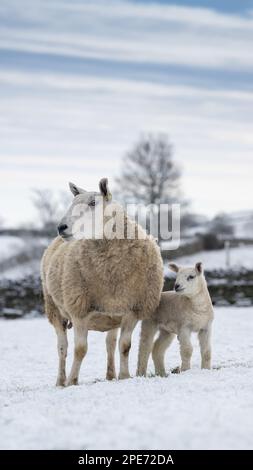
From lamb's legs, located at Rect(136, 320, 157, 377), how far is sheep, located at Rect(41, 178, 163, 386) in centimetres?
50

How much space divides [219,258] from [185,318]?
28.5 m

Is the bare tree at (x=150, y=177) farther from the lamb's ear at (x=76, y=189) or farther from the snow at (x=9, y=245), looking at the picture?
the lamb's ear at (x=76, y=189)

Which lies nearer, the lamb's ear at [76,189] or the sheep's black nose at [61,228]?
the sheep's black nose at [61,228]

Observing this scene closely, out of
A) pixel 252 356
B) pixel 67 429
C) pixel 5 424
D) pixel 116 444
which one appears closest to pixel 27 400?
pixel 5 424

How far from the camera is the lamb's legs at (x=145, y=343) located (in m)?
10.4

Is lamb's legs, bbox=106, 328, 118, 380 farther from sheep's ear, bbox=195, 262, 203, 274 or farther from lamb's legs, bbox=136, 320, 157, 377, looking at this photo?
sheep's ear, bbox=195, 262, 203, 274

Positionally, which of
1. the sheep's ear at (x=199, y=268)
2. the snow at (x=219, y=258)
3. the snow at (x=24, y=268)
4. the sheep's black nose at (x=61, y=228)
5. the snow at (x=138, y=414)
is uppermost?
the sheep's black nose at (x=61, y=228)

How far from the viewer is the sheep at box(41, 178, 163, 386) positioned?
31.1 feet

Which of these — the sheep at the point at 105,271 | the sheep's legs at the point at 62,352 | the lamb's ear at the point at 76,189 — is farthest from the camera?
the sheep's legs at the point at 62,352

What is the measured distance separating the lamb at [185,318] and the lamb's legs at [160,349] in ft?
0.22

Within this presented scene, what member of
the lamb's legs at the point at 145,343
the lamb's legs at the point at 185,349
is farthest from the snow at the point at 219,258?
the lamb's legs at the point at 185,349

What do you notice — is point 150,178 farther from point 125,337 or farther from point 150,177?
point 125,337

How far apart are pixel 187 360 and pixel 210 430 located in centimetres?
386

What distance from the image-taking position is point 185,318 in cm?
1012
